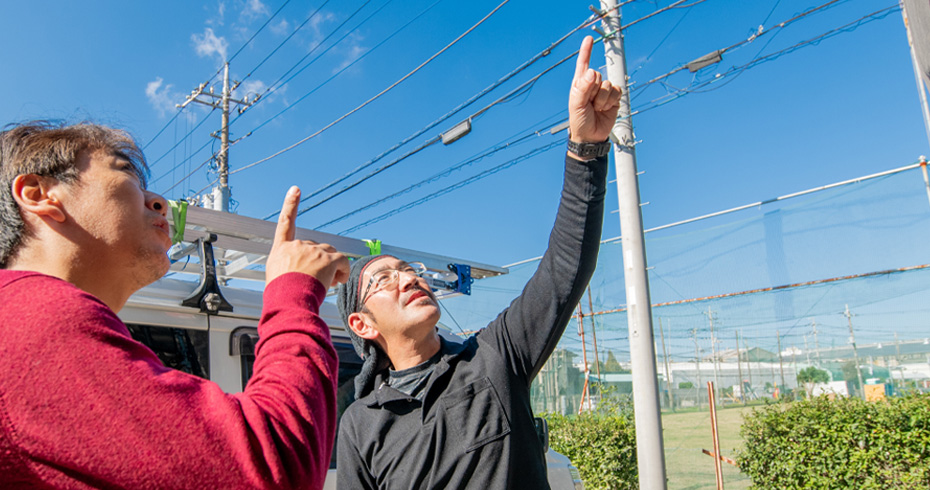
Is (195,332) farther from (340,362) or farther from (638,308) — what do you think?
(638,308)

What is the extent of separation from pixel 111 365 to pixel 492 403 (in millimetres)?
1291

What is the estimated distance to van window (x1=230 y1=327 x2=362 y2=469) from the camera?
9.41 feet

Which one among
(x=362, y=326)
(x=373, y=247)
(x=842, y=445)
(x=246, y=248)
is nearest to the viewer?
(x=362, y=326)

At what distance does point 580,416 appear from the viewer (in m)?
8.12

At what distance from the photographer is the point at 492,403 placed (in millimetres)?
1984

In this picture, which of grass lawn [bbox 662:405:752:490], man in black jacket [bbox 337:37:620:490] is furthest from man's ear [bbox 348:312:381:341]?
grass lawn [bbox 662:405:752:490]

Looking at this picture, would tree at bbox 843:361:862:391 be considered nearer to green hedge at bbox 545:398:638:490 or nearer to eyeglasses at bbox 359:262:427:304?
green hedge at bbox 545:398:638:490

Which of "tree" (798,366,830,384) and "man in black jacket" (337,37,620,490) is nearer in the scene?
"man in black jacket" (337,37,620,490)

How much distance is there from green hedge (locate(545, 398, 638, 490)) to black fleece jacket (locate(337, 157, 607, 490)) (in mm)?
5880

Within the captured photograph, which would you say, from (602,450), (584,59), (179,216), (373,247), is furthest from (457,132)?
(584,59)

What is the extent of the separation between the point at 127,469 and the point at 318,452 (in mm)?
262

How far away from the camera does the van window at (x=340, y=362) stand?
287 centimetres

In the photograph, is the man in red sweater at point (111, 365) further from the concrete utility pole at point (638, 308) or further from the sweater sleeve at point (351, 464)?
the concrete utility pole at point (638, 308)

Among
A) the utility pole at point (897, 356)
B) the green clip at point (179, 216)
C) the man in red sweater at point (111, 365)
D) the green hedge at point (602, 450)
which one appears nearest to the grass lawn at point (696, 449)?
the green hedge at point (602, 450)
